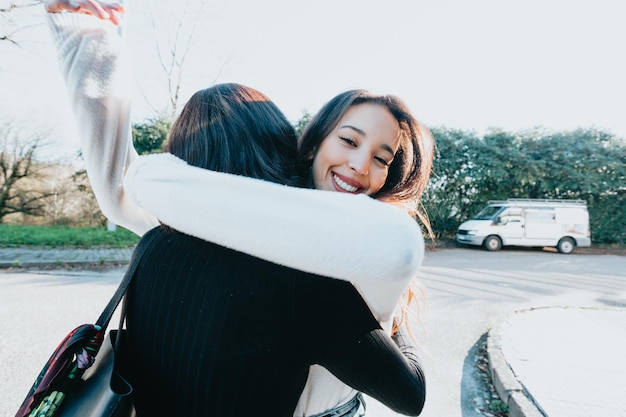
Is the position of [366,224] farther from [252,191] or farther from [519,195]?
[519,195]

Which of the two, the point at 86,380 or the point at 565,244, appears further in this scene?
the point at 565,244

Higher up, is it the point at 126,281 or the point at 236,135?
the point at 236,135

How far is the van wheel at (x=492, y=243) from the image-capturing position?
1355cm

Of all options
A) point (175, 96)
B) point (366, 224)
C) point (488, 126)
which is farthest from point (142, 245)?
point (175, 96)

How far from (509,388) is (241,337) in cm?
336

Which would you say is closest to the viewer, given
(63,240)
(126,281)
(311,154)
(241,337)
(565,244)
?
(241,337)

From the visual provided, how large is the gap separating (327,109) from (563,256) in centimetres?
1477

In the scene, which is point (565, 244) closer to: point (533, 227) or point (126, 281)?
point (533, 227)

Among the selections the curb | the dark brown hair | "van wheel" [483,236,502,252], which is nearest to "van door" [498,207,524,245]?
"van wheel" [483,236,502,252]

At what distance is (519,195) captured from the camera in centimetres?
1586

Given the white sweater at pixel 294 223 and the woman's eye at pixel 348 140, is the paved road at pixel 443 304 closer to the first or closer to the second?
the woman's eye at pixel 348 140

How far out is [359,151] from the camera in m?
1.28

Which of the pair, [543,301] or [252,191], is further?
[543,301]

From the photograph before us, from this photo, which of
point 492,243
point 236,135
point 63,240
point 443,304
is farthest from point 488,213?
point 236,135
